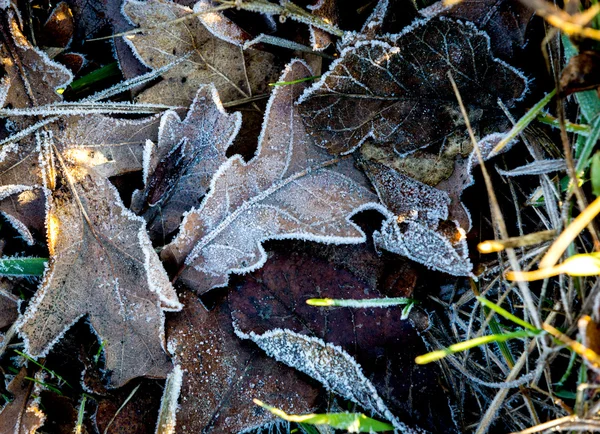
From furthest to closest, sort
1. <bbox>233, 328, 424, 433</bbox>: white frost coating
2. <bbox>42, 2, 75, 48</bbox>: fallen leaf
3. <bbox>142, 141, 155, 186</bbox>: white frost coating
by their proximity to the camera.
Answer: <bbox>42, 2, 75, 48</bbox>: fallen leaf → <bbox>142, 141, 155, 186</bbox>: white frost coating → <bbox>233, 328, 424, 433</bbox>: white frost coating

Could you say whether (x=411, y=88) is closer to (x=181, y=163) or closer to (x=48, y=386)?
(x=181, y=163)

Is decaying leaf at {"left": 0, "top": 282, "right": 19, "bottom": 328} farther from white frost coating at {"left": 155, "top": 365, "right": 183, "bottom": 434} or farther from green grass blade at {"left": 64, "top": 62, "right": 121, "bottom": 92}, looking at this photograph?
green grass blade at {"left": 64, "top": 62, "right": 121, "bottom": 92}

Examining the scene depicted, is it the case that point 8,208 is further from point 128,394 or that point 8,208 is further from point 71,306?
point 128,394

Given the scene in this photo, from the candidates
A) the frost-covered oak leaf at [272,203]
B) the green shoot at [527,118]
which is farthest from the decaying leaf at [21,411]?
the green shoot at [527,118]

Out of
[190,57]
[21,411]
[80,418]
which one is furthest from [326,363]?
[190,57]

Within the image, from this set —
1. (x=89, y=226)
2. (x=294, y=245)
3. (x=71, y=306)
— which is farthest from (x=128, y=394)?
(x=294, y=245)

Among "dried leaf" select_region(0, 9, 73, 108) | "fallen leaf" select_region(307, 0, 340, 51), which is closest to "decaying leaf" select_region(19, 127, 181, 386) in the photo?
"dried leaf" select_region(0, 9, 73, 108)
